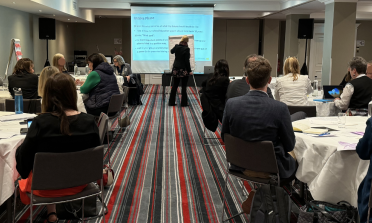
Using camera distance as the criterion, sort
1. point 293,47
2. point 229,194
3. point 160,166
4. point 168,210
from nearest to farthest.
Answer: point 168,210
point 229,194
point 160,166
point 293,47

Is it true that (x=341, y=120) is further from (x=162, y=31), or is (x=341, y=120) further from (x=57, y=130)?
(x=162, y=31)

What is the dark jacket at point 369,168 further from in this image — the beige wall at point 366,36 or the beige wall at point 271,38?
the beige wall at point 366,36

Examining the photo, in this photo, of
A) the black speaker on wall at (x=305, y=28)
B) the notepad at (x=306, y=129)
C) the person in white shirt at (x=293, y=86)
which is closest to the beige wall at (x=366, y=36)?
the black speaker on wall at (x=305, y=28)

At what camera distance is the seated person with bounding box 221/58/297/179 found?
2.64 metres

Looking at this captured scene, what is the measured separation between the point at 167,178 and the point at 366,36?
15153mm

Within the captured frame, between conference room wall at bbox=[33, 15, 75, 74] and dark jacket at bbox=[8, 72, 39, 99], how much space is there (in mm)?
7219

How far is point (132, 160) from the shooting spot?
16.0ft

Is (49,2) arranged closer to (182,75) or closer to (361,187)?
(182,75)

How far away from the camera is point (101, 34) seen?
1664 cm

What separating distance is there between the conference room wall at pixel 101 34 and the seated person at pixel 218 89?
1221 centimetres

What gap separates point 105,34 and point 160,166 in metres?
13.1

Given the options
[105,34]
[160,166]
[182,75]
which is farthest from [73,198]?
[105,34]

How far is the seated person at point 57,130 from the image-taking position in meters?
2.33

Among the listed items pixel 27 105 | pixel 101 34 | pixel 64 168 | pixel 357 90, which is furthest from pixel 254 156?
pixel 101 34
